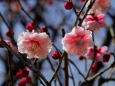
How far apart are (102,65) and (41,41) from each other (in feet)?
6.39

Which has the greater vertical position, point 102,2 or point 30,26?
point 102,2

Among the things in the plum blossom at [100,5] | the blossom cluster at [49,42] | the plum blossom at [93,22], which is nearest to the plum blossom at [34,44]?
the blossom cluster at [49,42]

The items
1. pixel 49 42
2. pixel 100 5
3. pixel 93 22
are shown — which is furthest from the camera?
pixel 100 5

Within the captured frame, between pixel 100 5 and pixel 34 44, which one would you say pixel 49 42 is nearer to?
pixel 34 44

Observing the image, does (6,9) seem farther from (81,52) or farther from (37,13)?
(81,52)

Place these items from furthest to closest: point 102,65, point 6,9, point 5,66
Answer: point 6,9 < point 5,66 < point 102,65

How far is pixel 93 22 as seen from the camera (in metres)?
1.78

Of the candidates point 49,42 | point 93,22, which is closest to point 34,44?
point 49,42

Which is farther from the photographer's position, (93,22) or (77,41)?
(93,22)

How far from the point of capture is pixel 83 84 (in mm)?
1928

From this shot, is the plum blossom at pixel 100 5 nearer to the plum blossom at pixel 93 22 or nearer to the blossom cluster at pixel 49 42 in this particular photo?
the plum blossom at pixel 93 22

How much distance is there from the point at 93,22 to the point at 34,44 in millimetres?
483

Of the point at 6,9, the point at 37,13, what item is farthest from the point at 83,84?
the point at 6,9

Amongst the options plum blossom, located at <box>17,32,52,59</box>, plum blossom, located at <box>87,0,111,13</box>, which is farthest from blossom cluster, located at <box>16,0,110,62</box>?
plum blossom, located at <box>87,0,111,13</box>
